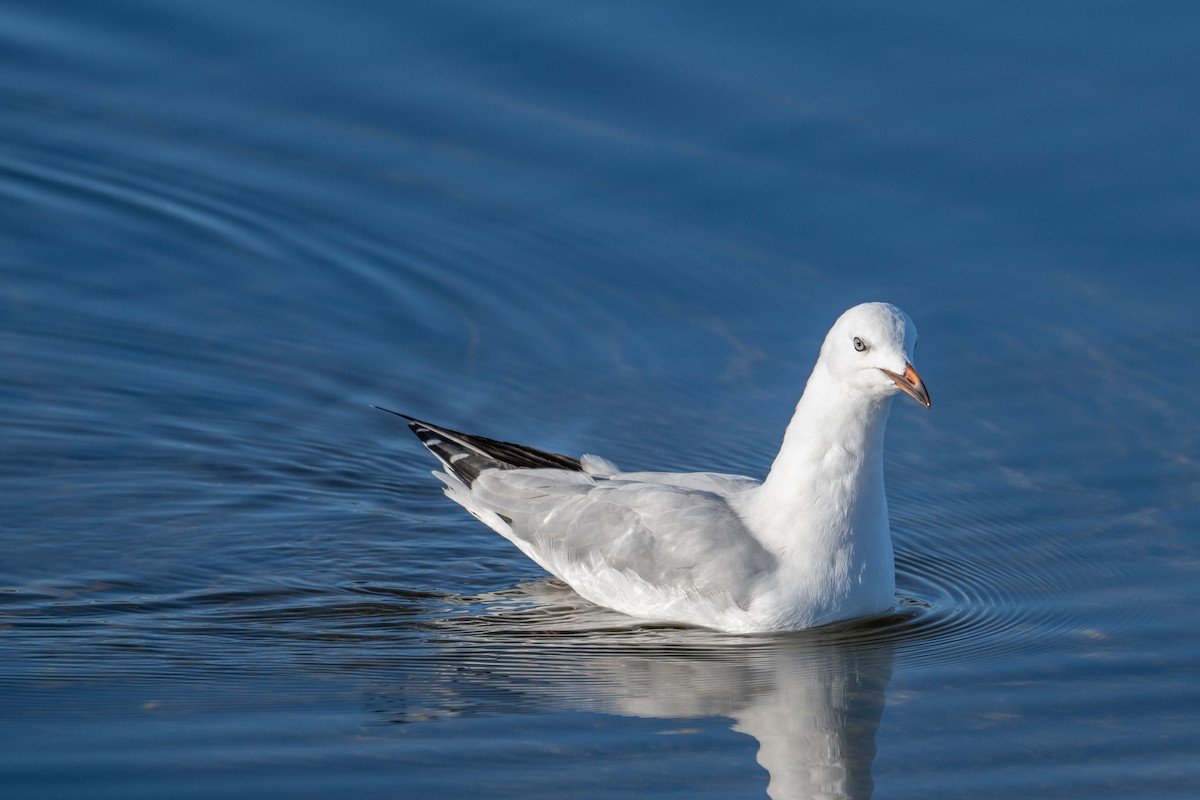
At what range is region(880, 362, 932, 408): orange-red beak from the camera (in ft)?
25.9

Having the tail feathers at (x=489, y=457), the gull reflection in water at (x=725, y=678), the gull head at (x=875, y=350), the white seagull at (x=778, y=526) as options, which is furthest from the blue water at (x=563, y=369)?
the gull head at (x=875, y=350)

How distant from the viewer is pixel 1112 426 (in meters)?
10.2

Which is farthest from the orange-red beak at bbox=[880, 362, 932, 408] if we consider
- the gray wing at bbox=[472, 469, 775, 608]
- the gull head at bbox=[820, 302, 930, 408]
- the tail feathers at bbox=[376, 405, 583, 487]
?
the tail feathers at bbox=[376, 405, 583, 487]

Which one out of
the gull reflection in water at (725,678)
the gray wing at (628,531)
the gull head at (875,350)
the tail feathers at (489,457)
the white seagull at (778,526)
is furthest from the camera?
the tail feathers at (489,457)

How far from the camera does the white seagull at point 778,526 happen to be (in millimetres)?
8414

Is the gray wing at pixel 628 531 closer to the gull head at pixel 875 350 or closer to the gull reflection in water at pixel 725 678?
the gull reflection in water at pixel 725 678

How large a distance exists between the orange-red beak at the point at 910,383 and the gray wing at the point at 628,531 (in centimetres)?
114

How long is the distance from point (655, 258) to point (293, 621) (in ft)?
14.8

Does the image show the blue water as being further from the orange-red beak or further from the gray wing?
the orange-red beak

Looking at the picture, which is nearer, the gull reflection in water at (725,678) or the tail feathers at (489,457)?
the gull reflection in water at (725,678)

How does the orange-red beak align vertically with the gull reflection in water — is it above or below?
above

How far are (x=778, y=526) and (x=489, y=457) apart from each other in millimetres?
1685

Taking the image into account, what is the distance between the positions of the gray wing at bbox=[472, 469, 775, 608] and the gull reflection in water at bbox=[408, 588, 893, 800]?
0.78 feet

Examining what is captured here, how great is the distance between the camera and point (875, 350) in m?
8.18
